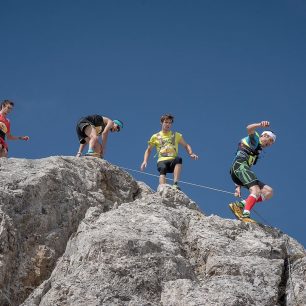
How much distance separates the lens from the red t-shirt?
15.7m

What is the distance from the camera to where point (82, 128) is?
16719 millimetres

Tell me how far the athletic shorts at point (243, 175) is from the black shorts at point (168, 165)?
1886 millimetres

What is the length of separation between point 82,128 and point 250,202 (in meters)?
5.39

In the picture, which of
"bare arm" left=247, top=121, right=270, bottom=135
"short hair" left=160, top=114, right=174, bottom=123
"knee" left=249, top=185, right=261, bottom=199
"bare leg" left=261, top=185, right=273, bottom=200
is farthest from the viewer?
"short hair" left=160, top=114, right=174, bottom=123

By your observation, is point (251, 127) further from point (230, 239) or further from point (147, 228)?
point (147, 228)

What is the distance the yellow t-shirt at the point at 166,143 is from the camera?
1691cm

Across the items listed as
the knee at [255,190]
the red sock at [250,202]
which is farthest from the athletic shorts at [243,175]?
the red sock at [250,202]

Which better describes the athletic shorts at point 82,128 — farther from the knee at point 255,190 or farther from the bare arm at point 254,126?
the knee at point 255,190

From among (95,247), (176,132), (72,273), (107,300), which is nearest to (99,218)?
(95,247)

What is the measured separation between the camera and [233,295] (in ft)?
29.4

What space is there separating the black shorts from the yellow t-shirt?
0.15 meters

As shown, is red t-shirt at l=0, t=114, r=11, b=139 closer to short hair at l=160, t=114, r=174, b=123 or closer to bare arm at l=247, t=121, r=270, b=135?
short hair at l=160, t=114, r=174, b=123

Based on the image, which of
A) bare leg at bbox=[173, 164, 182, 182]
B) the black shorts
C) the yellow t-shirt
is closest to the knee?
bare leg at bbox=[173, 164, 182, 182]

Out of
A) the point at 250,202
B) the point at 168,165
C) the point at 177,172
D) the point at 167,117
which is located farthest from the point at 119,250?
the point at 167,117
